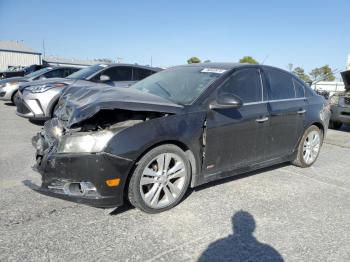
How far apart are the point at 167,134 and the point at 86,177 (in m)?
0.84

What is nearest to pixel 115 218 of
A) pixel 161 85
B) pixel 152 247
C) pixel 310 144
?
pixel 152 247

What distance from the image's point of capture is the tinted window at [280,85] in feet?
14.0

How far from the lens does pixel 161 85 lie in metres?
4.02

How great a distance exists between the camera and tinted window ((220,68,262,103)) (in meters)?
3.76

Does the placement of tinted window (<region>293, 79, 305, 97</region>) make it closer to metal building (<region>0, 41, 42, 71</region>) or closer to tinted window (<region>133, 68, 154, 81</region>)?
tinted window (<region>133, 68, 154, 81</region>)

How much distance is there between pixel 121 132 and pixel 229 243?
52.7 inches

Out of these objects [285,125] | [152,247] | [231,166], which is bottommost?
[152,247]

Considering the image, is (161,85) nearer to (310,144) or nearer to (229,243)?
(229,243)

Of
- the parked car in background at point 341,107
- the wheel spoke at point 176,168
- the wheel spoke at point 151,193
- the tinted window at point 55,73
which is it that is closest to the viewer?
the wheel spoke at point 151,193

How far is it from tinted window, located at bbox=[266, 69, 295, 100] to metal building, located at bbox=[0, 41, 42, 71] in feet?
201

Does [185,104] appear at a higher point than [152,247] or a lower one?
higher

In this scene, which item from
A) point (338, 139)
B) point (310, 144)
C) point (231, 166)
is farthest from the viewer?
point (338, 139)

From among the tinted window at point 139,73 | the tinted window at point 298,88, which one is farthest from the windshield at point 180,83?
the tinted window at point 139,73

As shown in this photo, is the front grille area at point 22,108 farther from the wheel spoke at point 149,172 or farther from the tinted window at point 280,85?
the tinted window at point 280,85
